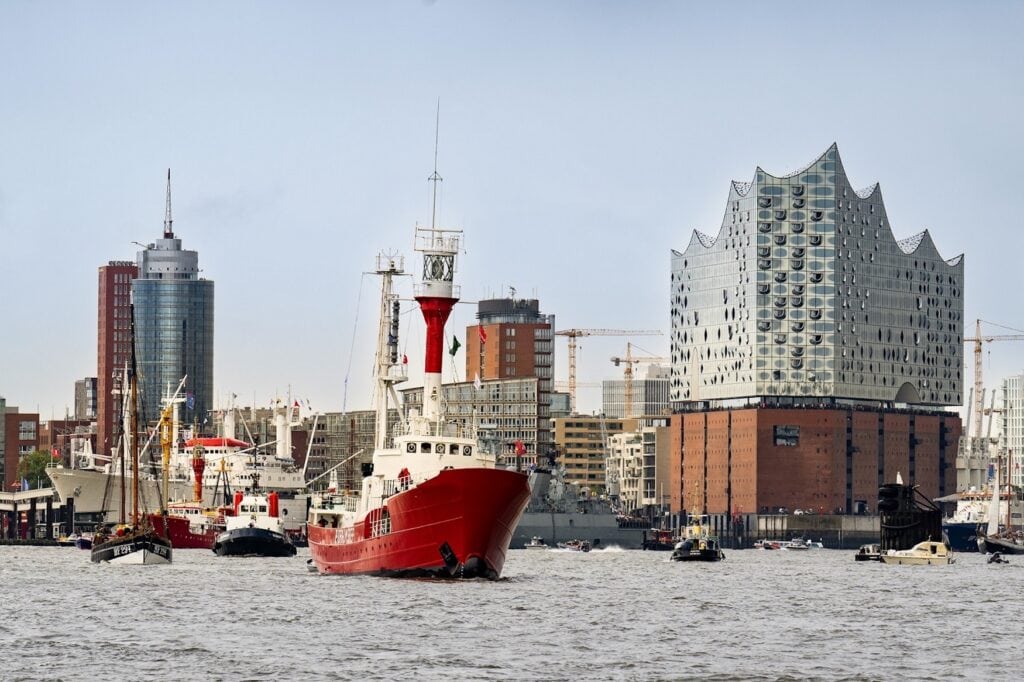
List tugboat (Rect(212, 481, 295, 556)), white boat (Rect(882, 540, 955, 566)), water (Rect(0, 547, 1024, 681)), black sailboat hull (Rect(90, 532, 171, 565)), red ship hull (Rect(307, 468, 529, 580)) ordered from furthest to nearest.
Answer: white boat (Rect(882, 540, 955, 566)), tugboat (Rect(212, 481, 295, 556)), black sailboat hull (Rect(90, 532, 171, 565)), red ship hull (Rect(307, 468, 529, 580)), water (Rect(0, 547, 1024, 681))

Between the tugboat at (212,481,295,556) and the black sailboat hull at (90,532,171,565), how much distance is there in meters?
27.2

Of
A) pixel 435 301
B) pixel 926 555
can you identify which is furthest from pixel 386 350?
pixel 926 555

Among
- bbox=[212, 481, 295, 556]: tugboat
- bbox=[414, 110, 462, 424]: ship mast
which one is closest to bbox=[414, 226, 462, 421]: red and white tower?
bbox=[414, 110, 462, 424]: ship mast

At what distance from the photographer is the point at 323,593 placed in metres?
104

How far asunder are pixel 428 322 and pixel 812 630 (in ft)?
124

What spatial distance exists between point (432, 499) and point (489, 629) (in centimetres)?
2560

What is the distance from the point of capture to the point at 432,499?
10606cm

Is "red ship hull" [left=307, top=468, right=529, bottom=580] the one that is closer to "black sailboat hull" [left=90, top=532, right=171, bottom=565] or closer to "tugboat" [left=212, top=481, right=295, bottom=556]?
"black sailboat hull" [left=90, top=532, right=171, bottom=565]

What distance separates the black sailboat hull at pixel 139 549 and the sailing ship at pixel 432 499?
74.3 feet

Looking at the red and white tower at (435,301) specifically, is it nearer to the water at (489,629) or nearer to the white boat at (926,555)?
the water at (489,629)

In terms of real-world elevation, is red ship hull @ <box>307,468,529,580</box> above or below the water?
above

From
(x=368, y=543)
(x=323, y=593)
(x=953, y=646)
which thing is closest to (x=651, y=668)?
(x=953, y=646)

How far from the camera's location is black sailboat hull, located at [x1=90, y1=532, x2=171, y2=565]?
478 ft

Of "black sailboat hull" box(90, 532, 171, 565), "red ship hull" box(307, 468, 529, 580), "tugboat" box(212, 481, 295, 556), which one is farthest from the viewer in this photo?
"tugboat" box(212, 481, 295, 556)
